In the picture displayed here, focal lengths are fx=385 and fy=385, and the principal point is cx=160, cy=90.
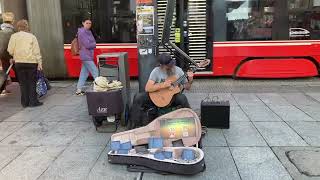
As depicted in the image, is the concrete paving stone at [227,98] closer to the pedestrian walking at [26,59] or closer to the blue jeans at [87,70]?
the blue jeans at [87,70]

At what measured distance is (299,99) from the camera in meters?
7.07

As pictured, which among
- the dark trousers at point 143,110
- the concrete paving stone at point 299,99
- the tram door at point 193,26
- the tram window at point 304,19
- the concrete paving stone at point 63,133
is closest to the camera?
the concrete paving stone at point 63,133

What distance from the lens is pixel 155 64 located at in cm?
584

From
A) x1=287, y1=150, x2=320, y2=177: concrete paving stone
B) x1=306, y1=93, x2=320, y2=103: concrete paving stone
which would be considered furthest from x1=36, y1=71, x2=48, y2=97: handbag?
x1=306, y1=93, x2=320, y2=103: concrete paving stone

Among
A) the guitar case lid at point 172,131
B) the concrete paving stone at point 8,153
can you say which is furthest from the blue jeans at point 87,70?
the guitar case lid at point 172,131

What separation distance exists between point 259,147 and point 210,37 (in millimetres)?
4200

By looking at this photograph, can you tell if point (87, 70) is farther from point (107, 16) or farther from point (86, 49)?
point (107, 16)

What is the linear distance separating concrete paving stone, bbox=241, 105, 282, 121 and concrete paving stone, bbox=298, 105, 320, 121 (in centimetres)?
56

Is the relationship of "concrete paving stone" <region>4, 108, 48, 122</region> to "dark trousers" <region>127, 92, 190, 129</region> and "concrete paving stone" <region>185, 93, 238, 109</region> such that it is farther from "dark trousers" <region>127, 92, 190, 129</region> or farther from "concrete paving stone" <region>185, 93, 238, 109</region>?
"concrete paving stone" <region>185, 93, 238, 109</region>

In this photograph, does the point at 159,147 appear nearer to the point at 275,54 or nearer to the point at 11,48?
the point at 11,48

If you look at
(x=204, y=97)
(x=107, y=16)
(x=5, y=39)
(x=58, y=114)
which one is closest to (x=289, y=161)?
(x=204, y=97)

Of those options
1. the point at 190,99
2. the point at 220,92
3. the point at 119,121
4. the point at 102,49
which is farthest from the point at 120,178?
the point at 102,49

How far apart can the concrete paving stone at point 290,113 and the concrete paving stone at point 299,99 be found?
0.32 m

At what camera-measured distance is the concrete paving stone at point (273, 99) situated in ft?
22.3
